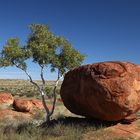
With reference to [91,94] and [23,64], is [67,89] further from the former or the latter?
[23,64]

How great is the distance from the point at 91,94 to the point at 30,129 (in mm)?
3943

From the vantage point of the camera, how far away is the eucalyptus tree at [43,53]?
20.5 metres

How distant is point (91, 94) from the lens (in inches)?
664

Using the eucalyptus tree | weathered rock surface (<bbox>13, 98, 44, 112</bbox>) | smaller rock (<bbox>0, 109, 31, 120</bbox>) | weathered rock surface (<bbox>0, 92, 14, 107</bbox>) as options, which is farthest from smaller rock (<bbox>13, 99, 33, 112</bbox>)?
the eucalyptus tree

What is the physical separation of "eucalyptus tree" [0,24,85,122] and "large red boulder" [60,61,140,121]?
347cm

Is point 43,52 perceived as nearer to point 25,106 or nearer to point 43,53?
point 43,53

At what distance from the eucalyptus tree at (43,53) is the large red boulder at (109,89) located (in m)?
3.47

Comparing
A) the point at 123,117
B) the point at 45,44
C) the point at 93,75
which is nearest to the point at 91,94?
the point at 93,75

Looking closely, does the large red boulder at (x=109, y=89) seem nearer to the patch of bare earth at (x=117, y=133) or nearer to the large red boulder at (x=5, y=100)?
Result: the patch of bare earth at (x=117, y=133)

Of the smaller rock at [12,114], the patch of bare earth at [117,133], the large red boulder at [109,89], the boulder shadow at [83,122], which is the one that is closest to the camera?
the patch of bare earth at [117,133]

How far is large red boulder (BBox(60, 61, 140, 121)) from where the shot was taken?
1636cm

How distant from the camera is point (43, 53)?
67.7ft

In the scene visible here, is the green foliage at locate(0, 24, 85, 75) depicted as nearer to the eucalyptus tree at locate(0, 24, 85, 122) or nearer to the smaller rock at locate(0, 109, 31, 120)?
the eucalyptus tree at locate(0, 24, 85, 122)

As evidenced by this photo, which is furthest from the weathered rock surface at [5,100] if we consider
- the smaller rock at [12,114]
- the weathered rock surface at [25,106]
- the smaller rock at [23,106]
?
the smaller rock at [12,114]
